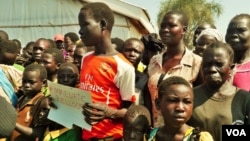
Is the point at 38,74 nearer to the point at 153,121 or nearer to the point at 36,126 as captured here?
the point at 36,126

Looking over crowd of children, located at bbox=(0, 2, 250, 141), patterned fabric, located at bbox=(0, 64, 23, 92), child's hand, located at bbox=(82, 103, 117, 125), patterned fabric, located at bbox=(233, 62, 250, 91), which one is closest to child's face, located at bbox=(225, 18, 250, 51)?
crowd of children, located at bbox=(0, 2, 250, 141)

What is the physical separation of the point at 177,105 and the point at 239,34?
1.12 m

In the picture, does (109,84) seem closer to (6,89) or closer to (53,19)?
(6,89)

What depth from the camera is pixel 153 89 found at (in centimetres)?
347

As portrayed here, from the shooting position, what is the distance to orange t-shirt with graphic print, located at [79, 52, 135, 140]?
3152mm

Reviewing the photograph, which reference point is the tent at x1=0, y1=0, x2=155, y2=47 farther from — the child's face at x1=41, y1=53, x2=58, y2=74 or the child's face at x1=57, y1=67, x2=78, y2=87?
the child's face at x1=57, y1=67, x2=78, y2=87

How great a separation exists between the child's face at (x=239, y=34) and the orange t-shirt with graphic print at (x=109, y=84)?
0.93m

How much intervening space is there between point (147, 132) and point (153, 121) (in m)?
0.34

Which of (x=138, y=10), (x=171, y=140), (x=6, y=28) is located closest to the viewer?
(x=171, y=140)

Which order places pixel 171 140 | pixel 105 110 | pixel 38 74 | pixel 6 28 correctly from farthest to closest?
pixel 6 28 → pixel 38 74 → pixel 105 110 → pixel 171 140

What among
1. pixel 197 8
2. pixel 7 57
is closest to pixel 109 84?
pixel 7 57

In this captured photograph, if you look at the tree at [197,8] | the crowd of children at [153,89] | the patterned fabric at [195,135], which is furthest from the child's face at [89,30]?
the tree at [197,8]

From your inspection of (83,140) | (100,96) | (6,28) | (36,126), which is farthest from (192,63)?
(6,28)

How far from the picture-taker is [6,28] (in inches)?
476
